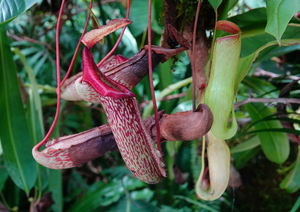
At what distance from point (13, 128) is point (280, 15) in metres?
0.78

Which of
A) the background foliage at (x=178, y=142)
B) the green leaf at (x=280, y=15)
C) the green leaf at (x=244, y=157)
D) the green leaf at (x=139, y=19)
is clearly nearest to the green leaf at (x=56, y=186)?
the background foliage at (x=178, y=142)

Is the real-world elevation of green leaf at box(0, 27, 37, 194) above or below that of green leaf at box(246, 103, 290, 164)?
above

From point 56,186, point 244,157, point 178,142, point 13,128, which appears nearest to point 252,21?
point 178,142

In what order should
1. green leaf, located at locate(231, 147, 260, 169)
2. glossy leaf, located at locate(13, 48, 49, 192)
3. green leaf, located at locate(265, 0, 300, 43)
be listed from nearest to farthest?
green leaf, located at locate(265, 0, 300, 43), glossy leaf, located at locate(13, 48, 49, 192), green leaf, located at locate(231, 147, 260, 169)

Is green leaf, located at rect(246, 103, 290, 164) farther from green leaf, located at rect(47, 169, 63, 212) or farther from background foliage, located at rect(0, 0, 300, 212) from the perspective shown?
green leaf, located at rect(47, 169, 63, 212)

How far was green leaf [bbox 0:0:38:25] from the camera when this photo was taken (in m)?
0.35

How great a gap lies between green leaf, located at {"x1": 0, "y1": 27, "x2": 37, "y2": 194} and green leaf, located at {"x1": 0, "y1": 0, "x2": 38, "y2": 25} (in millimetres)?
397

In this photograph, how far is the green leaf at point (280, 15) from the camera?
0.88 feet

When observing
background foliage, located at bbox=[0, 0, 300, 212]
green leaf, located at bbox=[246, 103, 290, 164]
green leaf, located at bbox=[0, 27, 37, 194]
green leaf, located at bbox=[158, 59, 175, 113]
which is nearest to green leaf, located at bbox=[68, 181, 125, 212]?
background foliage, located at bbox=[0, 0, 300, 212]

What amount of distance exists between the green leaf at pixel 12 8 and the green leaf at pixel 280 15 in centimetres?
38

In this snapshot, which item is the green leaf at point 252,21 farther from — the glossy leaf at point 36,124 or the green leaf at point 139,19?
the glossy leaf at point 36,124

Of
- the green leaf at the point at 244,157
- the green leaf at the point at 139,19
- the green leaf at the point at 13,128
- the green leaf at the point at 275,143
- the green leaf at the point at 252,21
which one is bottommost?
the green leaf at the point at 244,157

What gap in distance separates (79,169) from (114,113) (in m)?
1.41

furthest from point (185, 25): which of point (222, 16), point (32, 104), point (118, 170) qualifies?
point (118, 170)
